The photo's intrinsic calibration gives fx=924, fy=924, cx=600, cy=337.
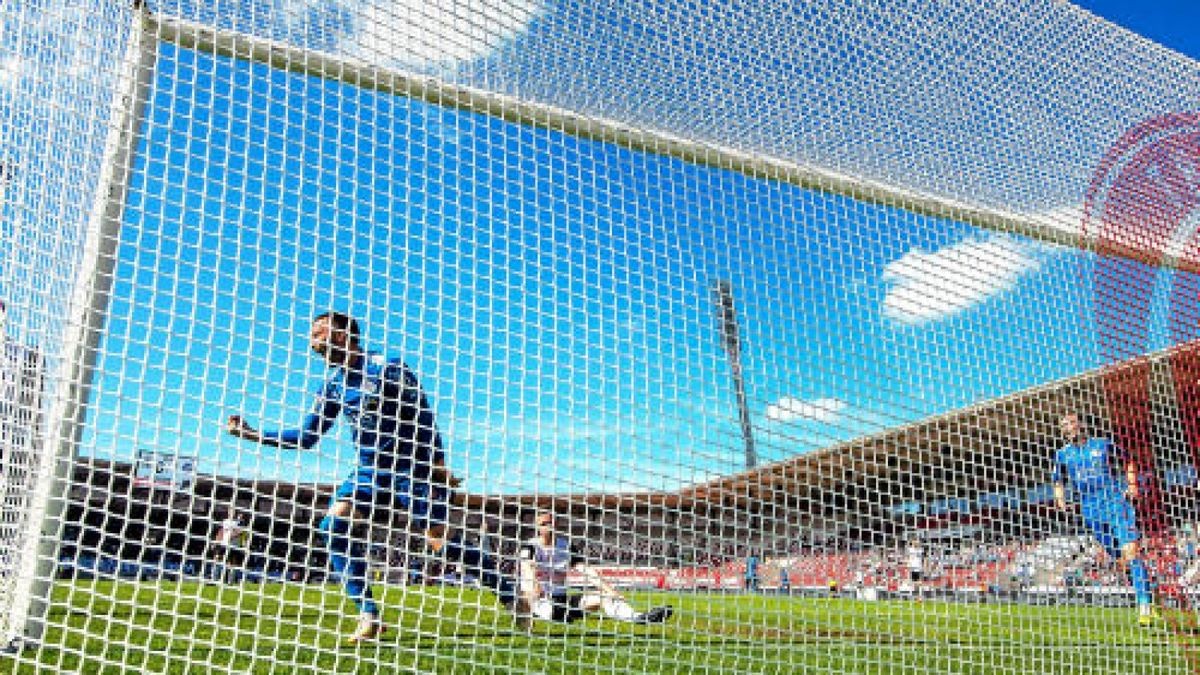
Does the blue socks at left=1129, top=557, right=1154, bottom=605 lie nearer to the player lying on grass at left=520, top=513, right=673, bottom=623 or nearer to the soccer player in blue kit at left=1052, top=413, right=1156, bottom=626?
the soccer player in blue kit at left=1052, top=413, right=1156, bottom=626

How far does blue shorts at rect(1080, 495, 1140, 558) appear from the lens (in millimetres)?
3816

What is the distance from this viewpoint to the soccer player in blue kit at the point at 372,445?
8.12ft

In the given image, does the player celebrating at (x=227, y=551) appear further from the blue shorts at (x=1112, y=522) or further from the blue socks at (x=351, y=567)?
the blue shorts at (x=1112, y=522)

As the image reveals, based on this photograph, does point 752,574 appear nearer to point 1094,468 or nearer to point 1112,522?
point 1094,468

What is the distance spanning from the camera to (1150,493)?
376 cm

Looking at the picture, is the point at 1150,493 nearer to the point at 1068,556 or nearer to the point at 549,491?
the point at 1068,556

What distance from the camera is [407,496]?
255 cm

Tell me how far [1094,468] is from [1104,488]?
0.13 m

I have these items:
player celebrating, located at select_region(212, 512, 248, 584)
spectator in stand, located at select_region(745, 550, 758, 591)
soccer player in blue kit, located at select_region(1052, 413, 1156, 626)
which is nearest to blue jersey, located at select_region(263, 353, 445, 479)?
player celebrating, located at select_region(212, 512, 248, 584)

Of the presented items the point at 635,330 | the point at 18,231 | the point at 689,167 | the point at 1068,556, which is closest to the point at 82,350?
the point at 18,231

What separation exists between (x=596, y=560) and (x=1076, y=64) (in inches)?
147

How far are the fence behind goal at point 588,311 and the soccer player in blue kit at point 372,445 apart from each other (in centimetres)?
2

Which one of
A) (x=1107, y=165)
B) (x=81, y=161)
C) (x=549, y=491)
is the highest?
(x=1107, y=165)

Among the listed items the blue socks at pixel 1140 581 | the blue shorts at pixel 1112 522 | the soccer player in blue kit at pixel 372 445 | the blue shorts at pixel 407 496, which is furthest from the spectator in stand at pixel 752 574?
the blue socks at pixel 1140 581
